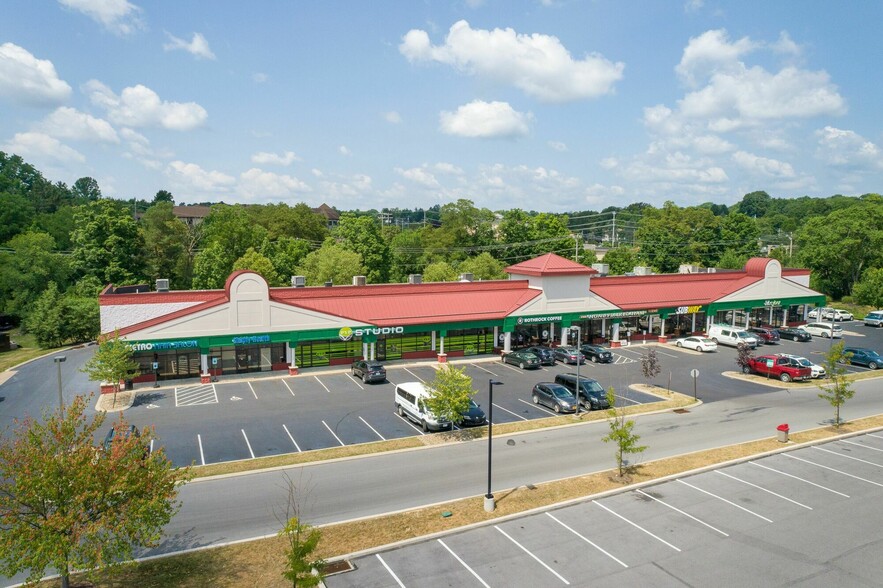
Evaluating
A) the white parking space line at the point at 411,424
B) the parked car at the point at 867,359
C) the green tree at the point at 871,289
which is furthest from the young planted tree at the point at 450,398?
the green tree at the point at 871,289

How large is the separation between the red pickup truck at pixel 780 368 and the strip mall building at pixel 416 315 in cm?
1327

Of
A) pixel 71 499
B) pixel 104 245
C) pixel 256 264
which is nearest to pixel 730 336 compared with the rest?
pixel 256 264

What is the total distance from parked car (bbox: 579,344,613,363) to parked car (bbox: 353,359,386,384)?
17.4m

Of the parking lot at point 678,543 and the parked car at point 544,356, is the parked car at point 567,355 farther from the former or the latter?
the parking lot at point 678,543

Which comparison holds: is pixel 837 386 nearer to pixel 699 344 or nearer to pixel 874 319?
pixel 699 344

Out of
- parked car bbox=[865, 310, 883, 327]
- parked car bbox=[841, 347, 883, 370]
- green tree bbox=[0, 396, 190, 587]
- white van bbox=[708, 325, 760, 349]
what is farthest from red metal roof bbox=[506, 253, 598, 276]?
parked car bbox=[865, 310, 883, 327]

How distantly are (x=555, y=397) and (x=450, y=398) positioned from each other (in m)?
8.36

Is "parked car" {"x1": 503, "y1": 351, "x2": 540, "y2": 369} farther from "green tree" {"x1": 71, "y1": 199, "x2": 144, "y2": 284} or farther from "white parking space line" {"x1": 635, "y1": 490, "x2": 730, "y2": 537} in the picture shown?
"green tree" {"x1": 71, "y1": 199, "x2": 144, "y2": 284}

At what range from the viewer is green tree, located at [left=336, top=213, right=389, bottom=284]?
254 feet

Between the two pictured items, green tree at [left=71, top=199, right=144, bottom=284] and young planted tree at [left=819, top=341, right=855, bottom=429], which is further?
green tree at [left=71, top=199, right=144, bottom=284]

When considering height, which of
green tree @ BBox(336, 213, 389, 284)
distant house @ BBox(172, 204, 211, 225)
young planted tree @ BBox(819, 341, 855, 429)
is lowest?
young planted tree @ BBox(819, 341, 855, 429)

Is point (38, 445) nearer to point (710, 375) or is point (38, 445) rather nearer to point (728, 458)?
point (728, 458)

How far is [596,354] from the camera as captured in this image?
4931 cm

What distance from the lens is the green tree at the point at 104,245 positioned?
69.5 m
